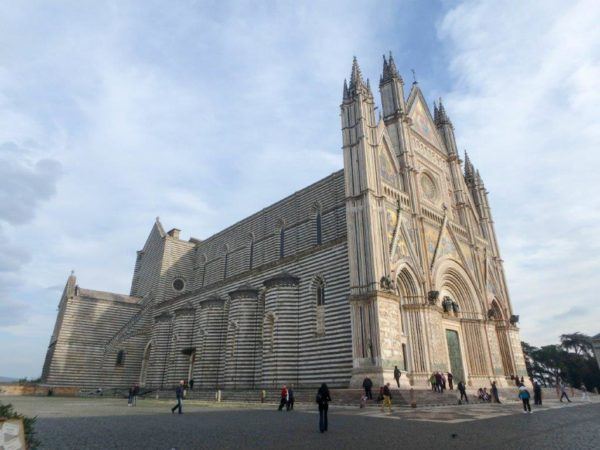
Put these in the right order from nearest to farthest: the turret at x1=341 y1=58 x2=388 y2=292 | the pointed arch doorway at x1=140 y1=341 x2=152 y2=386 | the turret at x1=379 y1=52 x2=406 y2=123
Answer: the turret at x1=341 y1=58 x2=388 y2=292
the turret at x1=379 y1=52 x2=406 y2=123
the pointed arch doorway at x1=140 y1=341 x2=152 y2=386

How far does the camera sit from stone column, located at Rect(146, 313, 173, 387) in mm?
29484

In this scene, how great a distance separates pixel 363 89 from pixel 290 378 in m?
18.1

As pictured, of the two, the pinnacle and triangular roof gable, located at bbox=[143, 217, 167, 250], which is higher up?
the pinnacle

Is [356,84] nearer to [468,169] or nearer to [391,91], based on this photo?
[391,91]

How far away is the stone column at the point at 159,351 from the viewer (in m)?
29.5

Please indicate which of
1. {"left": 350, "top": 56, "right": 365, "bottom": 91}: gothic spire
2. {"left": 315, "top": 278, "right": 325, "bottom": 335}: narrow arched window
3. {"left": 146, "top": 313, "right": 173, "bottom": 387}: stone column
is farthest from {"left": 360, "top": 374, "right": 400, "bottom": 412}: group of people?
{"left": 146, "top": 313, "right": 173, "bottom": 387}: stone column

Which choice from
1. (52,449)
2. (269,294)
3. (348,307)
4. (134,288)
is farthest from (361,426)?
(134,288)

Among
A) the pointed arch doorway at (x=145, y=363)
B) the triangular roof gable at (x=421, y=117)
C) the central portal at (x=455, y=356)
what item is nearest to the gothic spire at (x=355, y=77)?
the triangular roof gable at (x=421, y=117)

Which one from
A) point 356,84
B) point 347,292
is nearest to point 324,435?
point 347,292

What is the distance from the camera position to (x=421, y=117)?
31.0m

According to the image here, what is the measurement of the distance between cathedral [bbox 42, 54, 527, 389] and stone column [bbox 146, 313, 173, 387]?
0.39ft

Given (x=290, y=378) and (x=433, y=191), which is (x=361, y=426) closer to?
(x=290, y=378)

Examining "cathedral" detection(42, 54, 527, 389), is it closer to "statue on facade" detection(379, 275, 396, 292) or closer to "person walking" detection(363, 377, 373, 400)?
"statue on facade" detection(379, 275, 396, 292)

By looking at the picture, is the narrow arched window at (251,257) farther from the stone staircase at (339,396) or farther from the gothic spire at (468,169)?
the gothic spire at (468,169)
